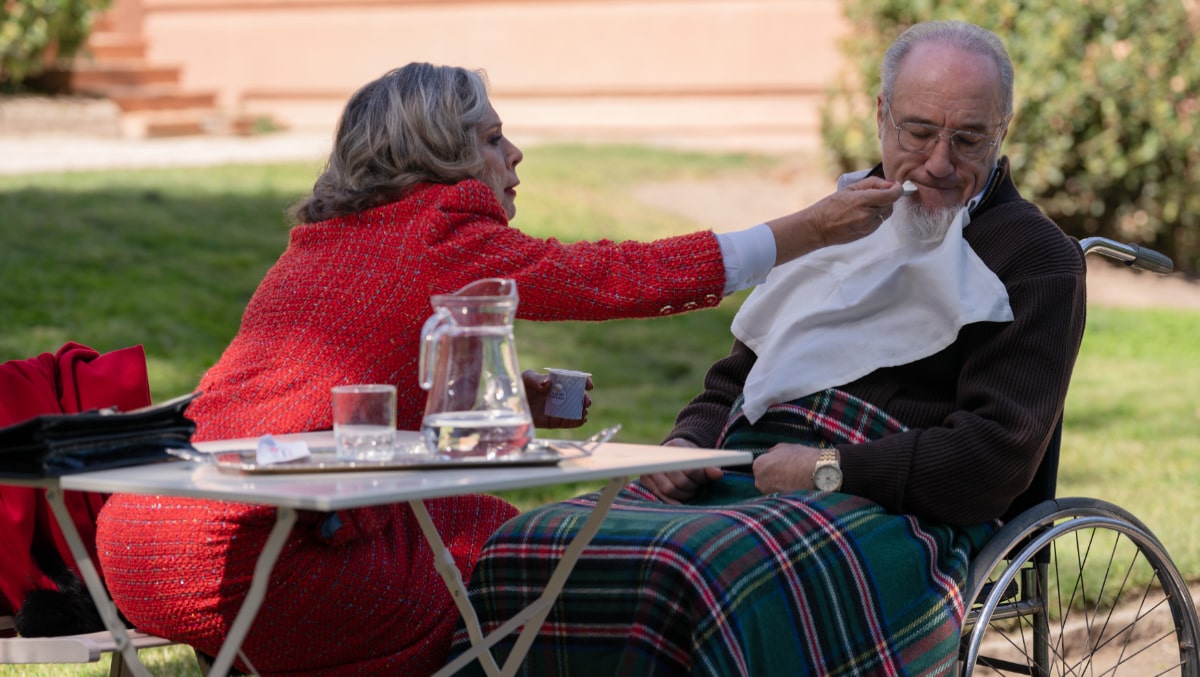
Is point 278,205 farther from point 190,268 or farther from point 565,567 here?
point 565,567

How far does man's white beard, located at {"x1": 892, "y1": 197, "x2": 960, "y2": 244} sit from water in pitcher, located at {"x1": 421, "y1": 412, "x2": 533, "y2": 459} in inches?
53.6

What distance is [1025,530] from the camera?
3180 mm

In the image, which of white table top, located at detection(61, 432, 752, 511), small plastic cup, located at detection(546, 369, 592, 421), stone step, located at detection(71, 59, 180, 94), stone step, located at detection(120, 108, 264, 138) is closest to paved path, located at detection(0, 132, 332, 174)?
stone step, located at detection(120, 108, 264, 138)

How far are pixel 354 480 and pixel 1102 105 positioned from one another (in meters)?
Result: 9.71

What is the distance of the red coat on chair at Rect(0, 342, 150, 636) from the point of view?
3.04m

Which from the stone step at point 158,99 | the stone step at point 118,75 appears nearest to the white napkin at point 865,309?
the stone step at point 158,99

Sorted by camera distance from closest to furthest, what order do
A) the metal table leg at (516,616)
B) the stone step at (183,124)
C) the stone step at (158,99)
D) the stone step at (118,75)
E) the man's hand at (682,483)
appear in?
the metal table leg at (516,616) < the man's hand at (682,483) < the stone step at (183,124) < the stone step at (158,99) < the stone step at (118,75)

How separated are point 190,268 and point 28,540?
6.25m

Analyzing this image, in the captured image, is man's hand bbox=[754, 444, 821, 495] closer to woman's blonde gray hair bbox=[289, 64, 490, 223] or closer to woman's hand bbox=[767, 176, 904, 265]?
woman's hand bbox=[767, 176, 904, 265]

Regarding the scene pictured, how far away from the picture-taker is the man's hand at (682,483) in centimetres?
344

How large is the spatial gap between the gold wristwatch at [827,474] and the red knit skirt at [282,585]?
2.69 ft

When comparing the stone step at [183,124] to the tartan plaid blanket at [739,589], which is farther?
the stone step at [183,124]

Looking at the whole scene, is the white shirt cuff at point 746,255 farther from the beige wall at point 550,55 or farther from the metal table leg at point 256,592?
the beige wall at point 550,55

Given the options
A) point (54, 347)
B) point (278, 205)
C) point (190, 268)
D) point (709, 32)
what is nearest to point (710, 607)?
point (54, 347)
